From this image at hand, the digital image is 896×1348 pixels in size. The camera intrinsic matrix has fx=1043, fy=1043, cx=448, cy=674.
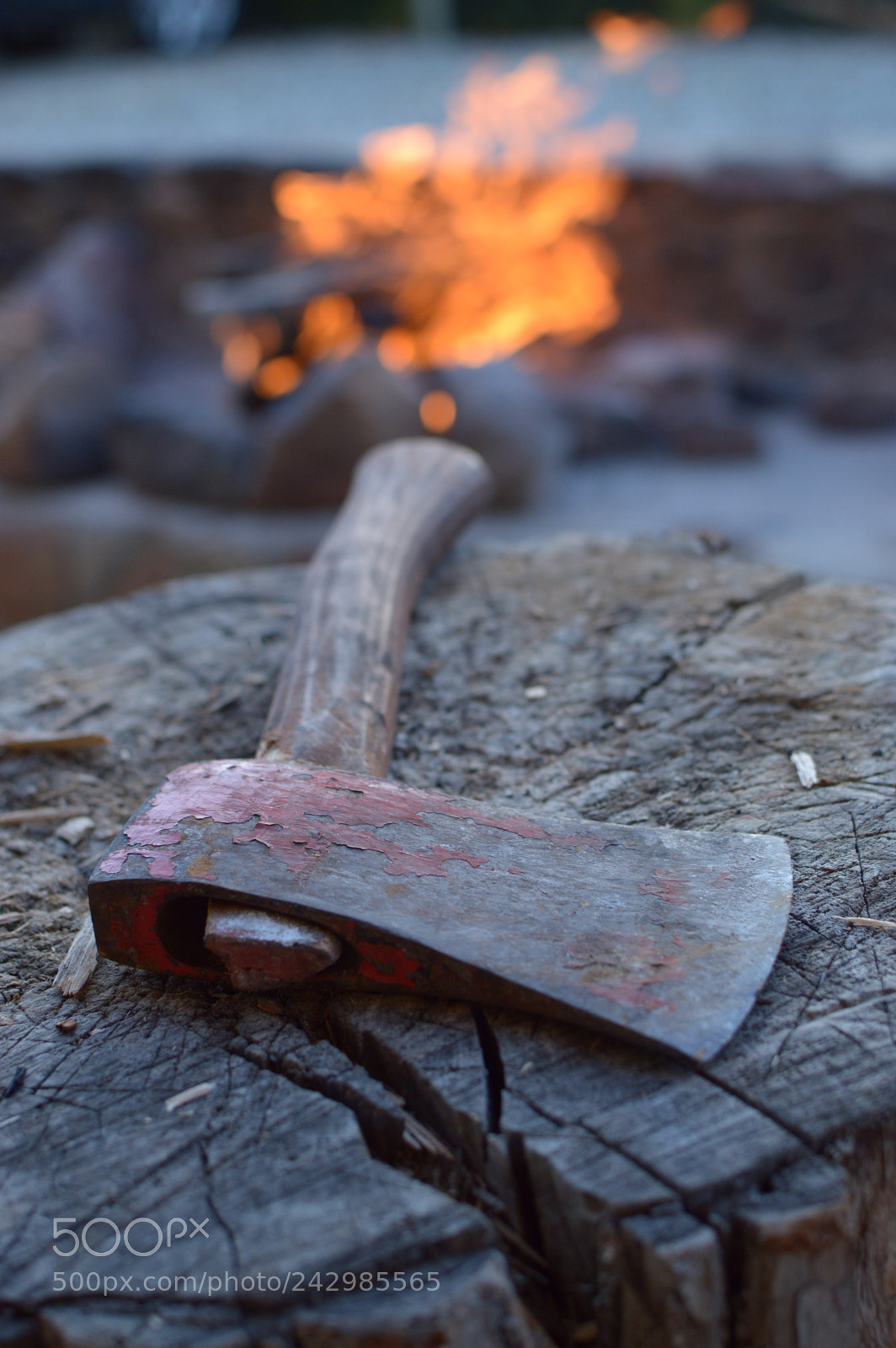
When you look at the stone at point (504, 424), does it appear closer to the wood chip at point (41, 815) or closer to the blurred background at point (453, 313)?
the blurred background at point (453, 313)

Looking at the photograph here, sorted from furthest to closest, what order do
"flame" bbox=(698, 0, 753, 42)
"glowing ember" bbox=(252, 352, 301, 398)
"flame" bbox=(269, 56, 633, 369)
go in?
"flame" bbox=(698, 0, 753, 42)
"flame" bbox=(269, 56, 633, 369)
"glowing ember" bbox=(252, 352, 301, 398)

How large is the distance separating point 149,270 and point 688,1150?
548 cm

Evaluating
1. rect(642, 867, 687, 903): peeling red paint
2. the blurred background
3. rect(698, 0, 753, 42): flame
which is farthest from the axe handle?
rect(698, 0, 753, 42): flame

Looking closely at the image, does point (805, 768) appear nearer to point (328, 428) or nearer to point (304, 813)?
point (304, 813)

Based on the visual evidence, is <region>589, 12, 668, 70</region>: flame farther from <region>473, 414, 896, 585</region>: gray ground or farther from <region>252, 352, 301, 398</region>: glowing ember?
<region>252, 352, 301, 398</region>: glowing ember

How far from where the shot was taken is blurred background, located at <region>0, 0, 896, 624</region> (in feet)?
13.4

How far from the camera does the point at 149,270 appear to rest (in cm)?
538

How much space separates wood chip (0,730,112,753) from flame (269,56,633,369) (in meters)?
3.41

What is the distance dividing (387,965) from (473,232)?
4865mm

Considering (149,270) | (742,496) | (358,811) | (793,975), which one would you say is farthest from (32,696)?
(149,270)

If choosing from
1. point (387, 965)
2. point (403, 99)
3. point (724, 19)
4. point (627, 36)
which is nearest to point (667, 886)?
point (387, 965)

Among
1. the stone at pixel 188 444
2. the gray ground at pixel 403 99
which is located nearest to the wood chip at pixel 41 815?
the stone at pixel 188 444

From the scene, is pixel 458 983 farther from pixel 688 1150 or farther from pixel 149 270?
pixel 149 270

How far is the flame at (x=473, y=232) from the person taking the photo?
4.71 m
